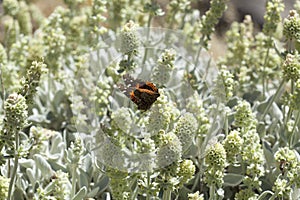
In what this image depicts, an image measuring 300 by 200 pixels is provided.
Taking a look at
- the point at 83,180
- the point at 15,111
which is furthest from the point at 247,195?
the point at 15,111

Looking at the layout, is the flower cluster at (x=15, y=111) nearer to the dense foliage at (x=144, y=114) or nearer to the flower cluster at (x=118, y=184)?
the dense foliage at (x=144, y=114)

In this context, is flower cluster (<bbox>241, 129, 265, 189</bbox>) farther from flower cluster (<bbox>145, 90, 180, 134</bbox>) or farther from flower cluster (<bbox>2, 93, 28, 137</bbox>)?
flower cluster (<bbox>2, 93, 28, 137</bbox>)

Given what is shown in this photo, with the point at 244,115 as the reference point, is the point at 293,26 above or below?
above

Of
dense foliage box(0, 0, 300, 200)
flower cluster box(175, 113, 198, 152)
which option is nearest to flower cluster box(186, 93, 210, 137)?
dense foliage box(0, 0, 300, 200)

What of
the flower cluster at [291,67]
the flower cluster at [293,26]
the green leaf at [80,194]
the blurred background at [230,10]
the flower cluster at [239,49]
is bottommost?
the green leaf at [80,194]

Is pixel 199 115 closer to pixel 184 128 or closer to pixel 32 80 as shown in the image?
pixel 184 128

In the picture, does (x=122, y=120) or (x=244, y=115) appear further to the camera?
(x=244, y=115)

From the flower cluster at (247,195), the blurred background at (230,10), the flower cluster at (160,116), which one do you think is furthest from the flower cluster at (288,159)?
the blurred background at (230,10)
